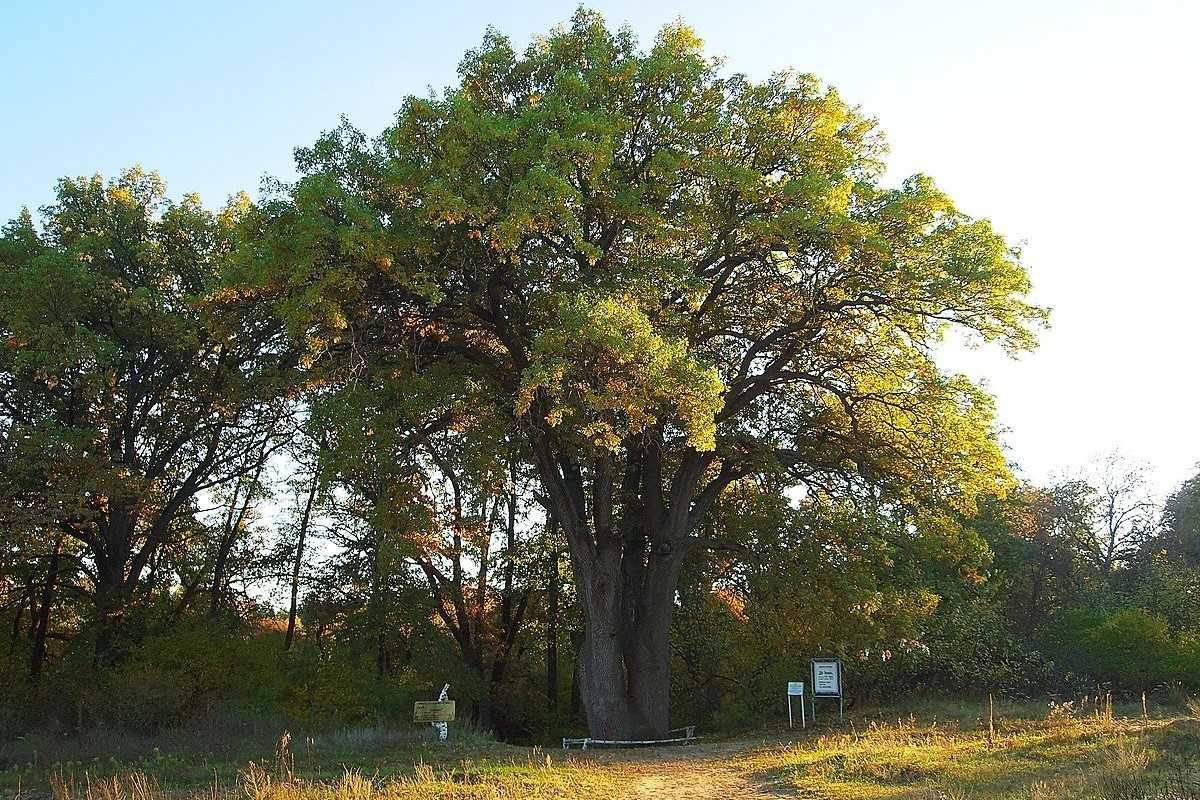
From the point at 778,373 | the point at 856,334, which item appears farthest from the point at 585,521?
the point at 856,334

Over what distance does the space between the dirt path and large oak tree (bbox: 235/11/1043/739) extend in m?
3.16

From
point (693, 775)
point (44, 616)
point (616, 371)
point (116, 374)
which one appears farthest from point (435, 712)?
point (44, 616)

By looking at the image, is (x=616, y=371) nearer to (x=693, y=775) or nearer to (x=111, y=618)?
(x=693, y=775)

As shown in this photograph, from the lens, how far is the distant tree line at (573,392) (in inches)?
574

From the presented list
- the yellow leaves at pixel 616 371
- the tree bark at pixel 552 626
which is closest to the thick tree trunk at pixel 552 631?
the tree bark at pixel 552 626

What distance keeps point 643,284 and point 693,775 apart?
304 inches

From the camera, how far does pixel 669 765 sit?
12109 mm

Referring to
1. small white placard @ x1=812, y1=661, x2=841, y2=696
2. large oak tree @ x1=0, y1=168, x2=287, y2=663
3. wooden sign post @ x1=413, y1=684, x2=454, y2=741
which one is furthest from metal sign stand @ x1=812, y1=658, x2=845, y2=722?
large oak tree @ x1=0, y1=168, x2=287, y2=663

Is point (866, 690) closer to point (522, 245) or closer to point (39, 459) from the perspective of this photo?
point (522, 245)

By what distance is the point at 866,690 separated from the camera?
22.0 meters

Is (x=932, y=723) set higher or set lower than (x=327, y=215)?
lower

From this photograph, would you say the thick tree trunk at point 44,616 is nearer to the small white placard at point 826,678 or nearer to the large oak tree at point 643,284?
the large oak tree at point 643,284

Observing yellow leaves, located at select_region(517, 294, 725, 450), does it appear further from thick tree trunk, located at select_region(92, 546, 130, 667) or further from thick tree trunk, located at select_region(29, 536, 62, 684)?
thick tree trunk, located at select_region(29, 536, 62, 684)

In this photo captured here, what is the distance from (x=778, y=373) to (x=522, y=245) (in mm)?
5785
